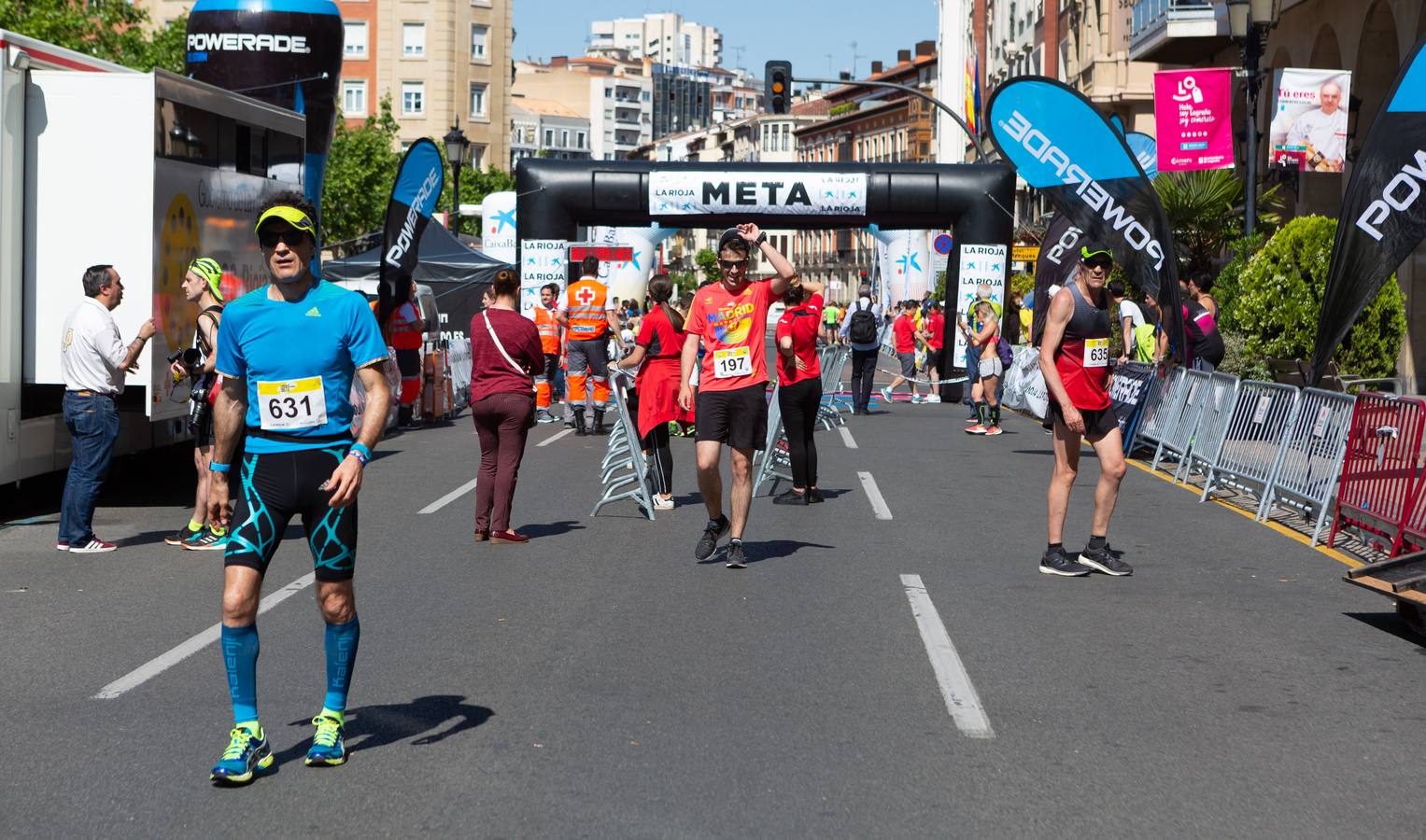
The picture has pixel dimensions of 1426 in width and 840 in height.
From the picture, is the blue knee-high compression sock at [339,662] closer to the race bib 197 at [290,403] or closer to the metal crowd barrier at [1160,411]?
the race bib 197 at [290,403]

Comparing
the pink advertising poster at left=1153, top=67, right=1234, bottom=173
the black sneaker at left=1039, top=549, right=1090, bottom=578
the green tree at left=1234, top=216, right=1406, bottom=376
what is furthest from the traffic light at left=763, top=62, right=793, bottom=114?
the black sneaker at left=1039, top=549, right=1090, bottom=578

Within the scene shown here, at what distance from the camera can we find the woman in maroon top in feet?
37.4

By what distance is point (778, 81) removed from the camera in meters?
31.7

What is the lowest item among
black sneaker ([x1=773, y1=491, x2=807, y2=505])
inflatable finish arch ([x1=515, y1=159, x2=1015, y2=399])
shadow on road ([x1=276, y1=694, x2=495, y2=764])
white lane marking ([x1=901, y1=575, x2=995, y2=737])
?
shadow on road ([x1=276, y1=694, x2=495, y2=764])

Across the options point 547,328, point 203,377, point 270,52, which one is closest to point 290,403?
point 203,377

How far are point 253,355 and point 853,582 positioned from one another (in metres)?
4.80

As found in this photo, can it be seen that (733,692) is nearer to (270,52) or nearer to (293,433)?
(293,433)

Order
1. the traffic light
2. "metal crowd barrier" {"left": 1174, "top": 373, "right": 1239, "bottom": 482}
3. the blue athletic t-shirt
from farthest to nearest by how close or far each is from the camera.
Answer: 1. the traffic light
2. "metal crowd barrier" {"left": 1174, "top": 373, "right": 1239, "bottom": 482}
3. the blue athletic t-shirt

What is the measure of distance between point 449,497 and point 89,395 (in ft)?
12.3

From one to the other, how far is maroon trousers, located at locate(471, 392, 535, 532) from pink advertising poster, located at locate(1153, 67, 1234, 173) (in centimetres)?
1404

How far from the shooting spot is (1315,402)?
41.1 feet

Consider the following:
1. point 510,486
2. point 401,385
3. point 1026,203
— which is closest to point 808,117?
point 1026,203

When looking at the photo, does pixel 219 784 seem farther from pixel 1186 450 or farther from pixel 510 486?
pixel 1186 450

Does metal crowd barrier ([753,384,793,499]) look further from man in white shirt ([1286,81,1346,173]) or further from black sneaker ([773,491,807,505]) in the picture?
man in white shirt ([1286,81,1346,173])
